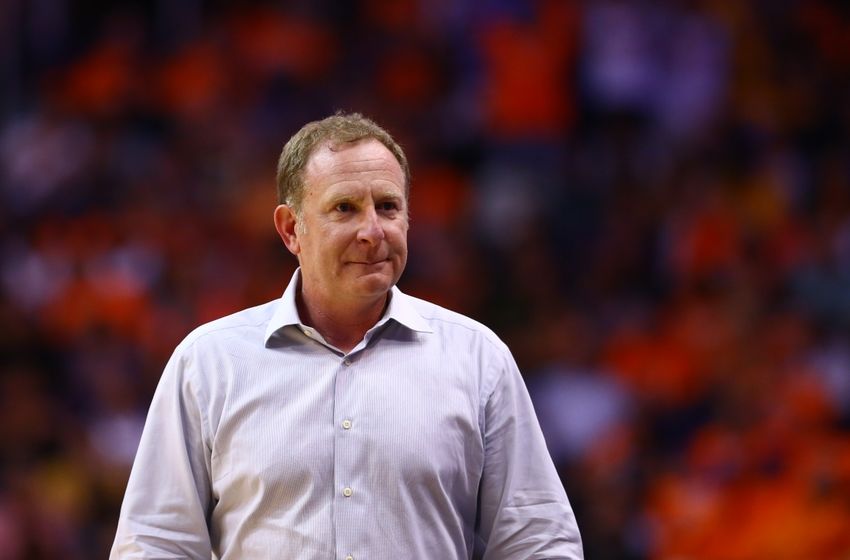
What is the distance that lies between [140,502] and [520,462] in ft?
2.24

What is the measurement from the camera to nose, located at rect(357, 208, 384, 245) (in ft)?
8.17

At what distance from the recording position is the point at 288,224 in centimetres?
266

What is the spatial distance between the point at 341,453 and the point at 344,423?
55 mm

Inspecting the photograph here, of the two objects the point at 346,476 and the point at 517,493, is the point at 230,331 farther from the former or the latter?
the point at 517,493

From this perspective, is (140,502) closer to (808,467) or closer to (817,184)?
(808,467)

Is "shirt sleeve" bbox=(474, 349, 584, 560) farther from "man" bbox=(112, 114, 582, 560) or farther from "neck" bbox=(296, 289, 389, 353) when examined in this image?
"neck" bbox=(296, 289, 389, 353)

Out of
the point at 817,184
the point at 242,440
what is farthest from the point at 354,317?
the point at 817,184

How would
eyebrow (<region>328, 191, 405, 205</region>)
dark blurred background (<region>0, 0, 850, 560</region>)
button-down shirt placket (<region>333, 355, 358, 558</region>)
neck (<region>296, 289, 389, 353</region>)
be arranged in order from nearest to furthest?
button-down shirt placket (<region>333, 355, 358, 558</region>) < eyebrow (<region>328, 191, 405, 205</region>) < neck (<region>296, 289, 389, 353</region>) < dark blurred background (<region>0, 0, 850, 560</region>)

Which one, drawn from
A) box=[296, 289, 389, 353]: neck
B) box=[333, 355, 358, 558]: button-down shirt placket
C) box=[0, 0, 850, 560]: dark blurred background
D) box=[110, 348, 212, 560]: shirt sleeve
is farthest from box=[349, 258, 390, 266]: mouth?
box=[0, 0, 850, 560]: dark blurred background

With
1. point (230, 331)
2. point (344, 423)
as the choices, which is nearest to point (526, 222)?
point (230, 331)

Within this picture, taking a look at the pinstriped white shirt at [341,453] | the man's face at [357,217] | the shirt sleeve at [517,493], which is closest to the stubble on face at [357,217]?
the man's face at [357,217]

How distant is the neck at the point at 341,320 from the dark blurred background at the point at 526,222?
237cm

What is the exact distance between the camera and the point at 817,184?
645cm

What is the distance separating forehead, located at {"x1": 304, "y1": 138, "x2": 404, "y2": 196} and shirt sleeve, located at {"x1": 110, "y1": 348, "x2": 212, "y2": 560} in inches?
16.7
